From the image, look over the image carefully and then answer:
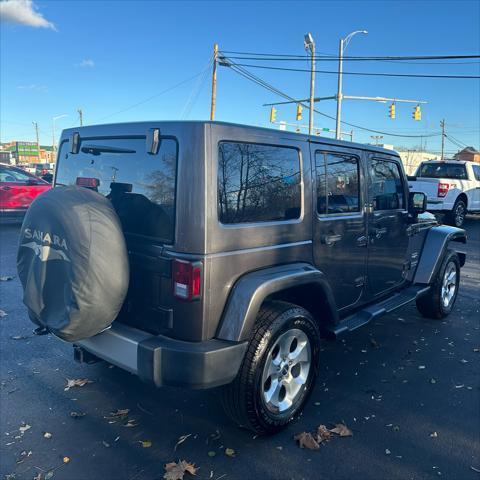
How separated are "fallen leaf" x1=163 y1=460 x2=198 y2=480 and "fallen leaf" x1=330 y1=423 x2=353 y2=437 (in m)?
0.99

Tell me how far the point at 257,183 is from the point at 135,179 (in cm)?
78

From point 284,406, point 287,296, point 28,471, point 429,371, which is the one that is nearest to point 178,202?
point 287,296

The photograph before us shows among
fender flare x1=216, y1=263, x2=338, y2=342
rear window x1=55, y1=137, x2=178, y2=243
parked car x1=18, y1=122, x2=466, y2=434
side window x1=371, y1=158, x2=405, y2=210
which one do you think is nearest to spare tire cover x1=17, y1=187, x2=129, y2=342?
parked car x1=18, y1=122, x2=466, y2=434

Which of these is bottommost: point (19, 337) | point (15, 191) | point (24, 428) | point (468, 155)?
point (24, 428)

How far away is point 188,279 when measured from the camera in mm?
2459

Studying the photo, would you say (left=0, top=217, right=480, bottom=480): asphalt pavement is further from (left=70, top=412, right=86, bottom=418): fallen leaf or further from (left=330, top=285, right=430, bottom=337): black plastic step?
(left=330, top=285, right=430, bottom=337): black plastic step

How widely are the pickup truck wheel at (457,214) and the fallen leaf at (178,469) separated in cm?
1301

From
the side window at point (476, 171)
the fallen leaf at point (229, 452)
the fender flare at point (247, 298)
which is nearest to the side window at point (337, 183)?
the fender flare at point (247, 298)

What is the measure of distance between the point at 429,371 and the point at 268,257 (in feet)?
6.99

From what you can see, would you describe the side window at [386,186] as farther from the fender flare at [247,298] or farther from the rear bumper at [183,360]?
the rear bumper at [183,360]

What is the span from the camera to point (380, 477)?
2545mm

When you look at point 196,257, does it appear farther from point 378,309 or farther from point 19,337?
point 19,337

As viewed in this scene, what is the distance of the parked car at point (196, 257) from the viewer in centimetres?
Result: 246

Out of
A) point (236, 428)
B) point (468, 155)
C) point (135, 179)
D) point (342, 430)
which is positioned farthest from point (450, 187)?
point (468, 155)
